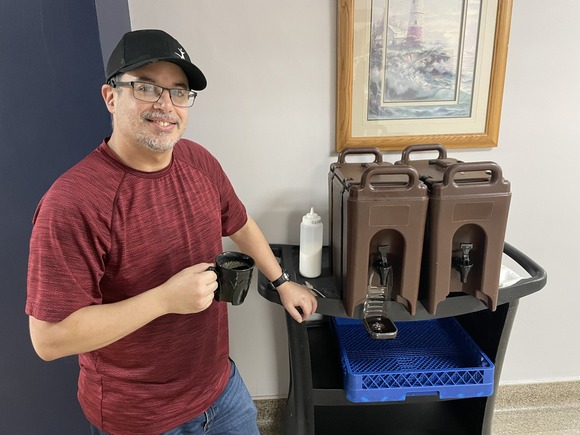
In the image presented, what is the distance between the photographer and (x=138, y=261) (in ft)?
3.18

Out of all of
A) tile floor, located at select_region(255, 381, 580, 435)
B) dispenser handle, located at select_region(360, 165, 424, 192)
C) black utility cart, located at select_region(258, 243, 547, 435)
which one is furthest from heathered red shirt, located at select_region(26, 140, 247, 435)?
tile floor, located at select_region(255, 381, 580, 435)

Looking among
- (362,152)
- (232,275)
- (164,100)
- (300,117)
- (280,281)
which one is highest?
(164,100)

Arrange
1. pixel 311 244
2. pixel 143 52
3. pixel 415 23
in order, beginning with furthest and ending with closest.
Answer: pixel 415 23, pixel 311 244, pixel 143 52

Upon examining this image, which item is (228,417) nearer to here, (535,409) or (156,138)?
(156,138)

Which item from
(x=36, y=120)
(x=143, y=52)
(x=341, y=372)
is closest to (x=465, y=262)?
(x=341, y=372)

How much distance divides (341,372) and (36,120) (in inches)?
44.7

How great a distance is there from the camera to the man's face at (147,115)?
3.07 ft

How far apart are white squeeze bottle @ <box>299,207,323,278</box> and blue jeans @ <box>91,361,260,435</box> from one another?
378 mm

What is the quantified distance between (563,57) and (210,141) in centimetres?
122

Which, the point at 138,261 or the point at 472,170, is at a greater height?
the point at 472,170

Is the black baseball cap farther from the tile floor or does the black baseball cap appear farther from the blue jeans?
the tile floor

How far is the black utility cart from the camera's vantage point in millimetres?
1205

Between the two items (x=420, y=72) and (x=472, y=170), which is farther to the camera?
(x=420, y=72)

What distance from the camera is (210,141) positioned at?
4.85 feet
